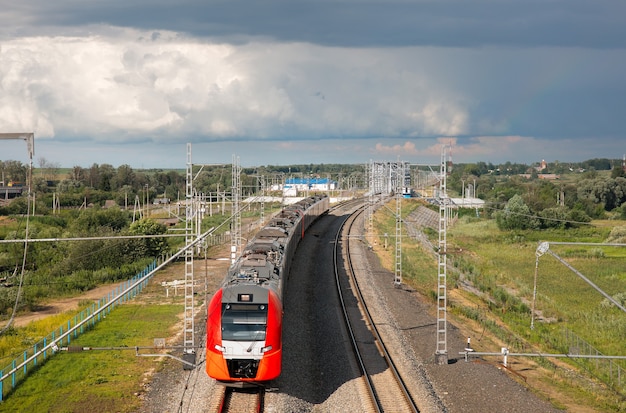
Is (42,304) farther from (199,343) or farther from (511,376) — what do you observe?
(511,376)

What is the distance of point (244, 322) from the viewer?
20125 millimetres

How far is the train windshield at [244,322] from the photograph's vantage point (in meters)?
19.9

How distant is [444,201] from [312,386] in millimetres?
9327

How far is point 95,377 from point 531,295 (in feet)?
124

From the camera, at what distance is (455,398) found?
21.7 meters

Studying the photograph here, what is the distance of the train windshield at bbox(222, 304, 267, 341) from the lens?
65.3ft

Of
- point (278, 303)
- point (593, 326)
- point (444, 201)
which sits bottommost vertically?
point (593, 326)

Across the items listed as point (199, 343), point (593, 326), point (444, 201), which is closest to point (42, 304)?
point (199, 343)

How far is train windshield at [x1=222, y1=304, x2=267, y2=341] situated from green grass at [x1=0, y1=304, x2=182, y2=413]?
171 inches

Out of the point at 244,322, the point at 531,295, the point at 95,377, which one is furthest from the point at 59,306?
the point at 531,295

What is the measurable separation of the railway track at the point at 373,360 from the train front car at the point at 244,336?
13.2 ft

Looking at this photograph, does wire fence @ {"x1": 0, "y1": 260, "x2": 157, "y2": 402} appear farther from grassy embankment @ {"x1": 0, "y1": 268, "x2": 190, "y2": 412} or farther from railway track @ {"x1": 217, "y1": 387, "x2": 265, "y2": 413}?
railway track @ {"x1": 217, "y1": 387, "x2": 265, "y2": 413}

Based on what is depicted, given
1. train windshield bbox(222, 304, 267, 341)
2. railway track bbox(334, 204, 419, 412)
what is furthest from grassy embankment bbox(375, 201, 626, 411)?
train windshield bbox(222, 304, 267, 341)

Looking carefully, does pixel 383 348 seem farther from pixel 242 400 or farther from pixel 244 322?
pixel 244 322
